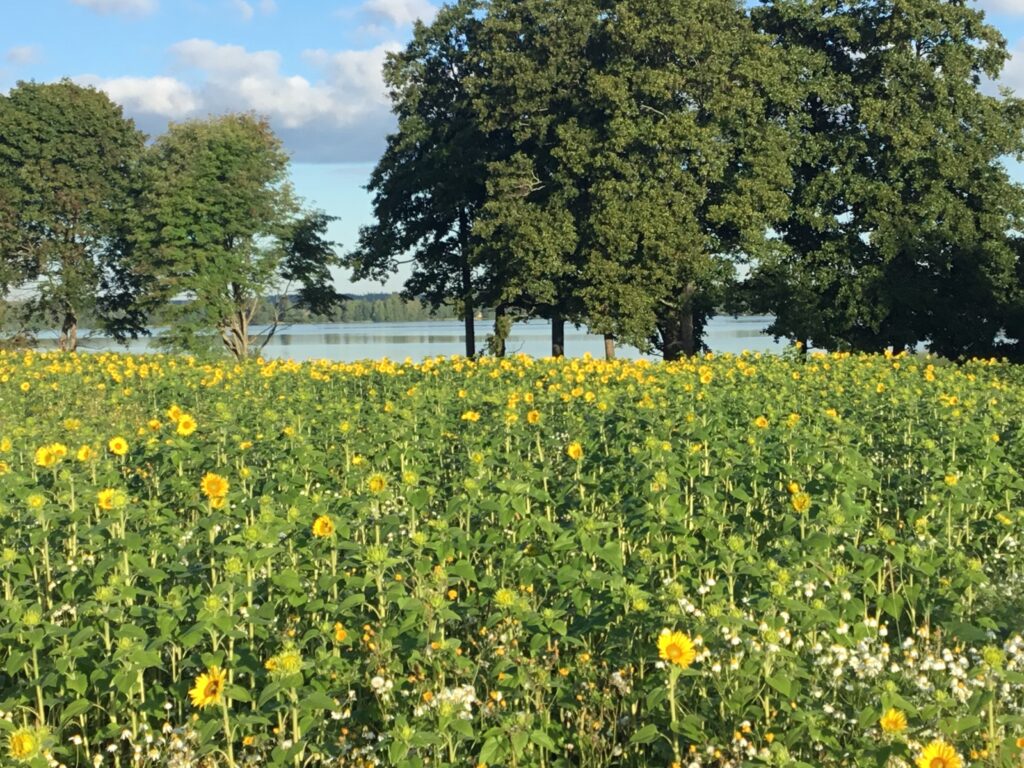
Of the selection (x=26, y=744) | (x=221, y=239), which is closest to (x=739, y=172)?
(x=221, y=239)

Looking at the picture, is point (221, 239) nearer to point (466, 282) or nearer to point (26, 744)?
point (466, 282)

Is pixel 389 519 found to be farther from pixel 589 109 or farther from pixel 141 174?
pixel 141 174

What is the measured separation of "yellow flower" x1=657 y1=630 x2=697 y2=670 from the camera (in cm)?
336

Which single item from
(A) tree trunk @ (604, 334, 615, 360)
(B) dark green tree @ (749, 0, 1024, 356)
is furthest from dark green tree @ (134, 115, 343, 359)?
(B) dark green tree @ (749, 0, 1024, 356)

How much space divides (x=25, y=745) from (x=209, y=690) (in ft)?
1.99

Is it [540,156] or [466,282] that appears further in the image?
[466,282]

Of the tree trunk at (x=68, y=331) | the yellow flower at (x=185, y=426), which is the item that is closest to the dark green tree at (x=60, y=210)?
the tree trunk at (x=68, y=331)

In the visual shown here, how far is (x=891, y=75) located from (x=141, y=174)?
2939 centimetres

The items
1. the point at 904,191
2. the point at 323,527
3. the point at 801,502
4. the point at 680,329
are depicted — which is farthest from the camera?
the point at 680,329

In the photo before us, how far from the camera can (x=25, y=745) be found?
2.95 metres

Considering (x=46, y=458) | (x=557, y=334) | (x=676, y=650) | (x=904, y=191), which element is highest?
(x=904, y=191)

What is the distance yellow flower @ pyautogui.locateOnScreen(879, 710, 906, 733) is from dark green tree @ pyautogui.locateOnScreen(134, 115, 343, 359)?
110 ft

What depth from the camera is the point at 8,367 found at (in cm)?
1550

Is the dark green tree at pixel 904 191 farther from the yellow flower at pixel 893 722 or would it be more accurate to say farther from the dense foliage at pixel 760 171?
the yellow flower at pixel 893 722
